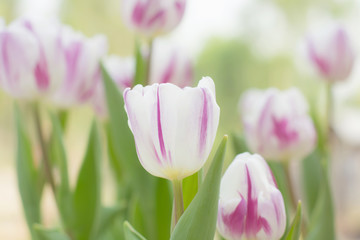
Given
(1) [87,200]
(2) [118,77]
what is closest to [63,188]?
(1) [87,200]

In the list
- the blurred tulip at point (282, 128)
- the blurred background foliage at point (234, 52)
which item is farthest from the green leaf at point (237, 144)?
the blurred background foliage at point (234, 52)

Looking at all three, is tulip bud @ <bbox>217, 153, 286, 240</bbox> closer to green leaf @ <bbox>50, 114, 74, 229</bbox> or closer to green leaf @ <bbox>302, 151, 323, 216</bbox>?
green leaf @ <bbox>50, 114, 74, 229</bbox>

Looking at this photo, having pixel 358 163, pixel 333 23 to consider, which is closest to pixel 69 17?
pixel 358 163

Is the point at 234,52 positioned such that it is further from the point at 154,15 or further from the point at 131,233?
the point at 131,233

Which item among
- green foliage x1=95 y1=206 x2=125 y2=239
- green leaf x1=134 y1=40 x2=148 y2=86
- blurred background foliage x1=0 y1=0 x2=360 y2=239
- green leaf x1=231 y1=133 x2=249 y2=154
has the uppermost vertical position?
blurred background foliage x1=0 y1=0 x2=360 y2=239

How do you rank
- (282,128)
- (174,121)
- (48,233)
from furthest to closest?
(282,128) < (48,233) < (174,121)

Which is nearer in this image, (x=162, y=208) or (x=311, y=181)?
(x=162, y=208)

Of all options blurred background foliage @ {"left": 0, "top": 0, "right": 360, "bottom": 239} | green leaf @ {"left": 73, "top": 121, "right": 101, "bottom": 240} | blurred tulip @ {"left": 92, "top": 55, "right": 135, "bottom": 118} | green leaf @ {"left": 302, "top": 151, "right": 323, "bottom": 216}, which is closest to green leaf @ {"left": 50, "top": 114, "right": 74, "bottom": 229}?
green leaf @ {"left": 73, "top": 121, "right": 101, "bottom": 240}
